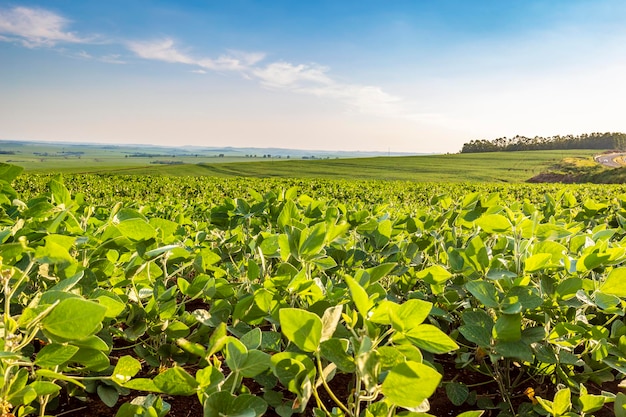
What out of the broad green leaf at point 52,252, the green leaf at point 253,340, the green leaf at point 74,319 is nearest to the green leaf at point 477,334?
the green leaf at point 253,340

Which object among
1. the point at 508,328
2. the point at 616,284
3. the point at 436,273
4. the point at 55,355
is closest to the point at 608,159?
the point at 616,284

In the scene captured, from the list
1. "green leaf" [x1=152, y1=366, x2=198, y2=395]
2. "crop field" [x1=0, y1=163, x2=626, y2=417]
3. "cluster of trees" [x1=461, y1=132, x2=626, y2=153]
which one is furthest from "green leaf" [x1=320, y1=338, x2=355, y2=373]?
"cluster of trees" [x1=461, y1=132, x2=626, y2=153]

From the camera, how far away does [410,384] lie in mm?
665

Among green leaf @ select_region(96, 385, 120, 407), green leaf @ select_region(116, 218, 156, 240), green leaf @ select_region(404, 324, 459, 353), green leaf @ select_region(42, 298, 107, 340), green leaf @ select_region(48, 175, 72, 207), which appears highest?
green leaf @ select_region(48, 175, 72, 207)

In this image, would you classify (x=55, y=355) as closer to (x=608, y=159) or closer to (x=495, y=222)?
(x=495, y=222)

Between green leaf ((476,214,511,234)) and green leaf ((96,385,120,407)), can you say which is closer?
green leaf ((96,385,120,407))

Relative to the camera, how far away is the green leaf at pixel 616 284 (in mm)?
1078

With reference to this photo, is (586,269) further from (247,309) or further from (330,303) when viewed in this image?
(247,309)

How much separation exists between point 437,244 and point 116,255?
1312 millimetres

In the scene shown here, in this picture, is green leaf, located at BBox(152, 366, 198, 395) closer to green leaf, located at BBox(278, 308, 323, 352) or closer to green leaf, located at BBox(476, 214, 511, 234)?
green leaf, located at BBox(278, 308, 323, 352)

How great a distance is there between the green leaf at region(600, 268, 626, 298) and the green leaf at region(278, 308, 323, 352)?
0.81 meters

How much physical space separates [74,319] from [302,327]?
0.36 metres

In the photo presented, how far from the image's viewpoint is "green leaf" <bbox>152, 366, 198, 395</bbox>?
2.44 ft

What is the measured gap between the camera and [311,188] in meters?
24.3
